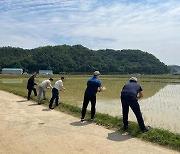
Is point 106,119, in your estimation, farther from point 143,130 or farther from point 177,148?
point 177,148

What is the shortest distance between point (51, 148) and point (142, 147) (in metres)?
2.20

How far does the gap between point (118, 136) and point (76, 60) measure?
365 ft

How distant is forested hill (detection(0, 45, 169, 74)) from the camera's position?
362 feet

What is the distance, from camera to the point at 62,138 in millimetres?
7531

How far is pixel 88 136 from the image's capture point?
7.74m

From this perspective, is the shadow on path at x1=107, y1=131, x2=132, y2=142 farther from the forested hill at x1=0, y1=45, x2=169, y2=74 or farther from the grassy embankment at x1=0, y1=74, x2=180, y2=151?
the forested hill at x1=0, y1=45, x2=169, y2=74

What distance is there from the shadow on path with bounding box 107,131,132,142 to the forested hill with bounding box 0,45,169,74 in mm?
100567

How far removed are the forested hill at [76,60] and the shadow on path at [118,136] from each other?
330 ft

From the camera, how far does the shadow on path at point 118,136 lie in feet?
24.6

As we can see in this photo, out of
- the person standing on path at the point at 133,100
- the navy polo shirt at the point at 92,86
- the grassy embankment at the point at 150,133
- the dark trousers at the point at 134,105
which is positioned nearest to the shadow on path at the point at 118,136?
the grassy embankment at the point at 150,133

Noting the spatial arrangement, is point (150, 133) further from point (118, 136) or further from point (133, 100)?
point (133, 100)

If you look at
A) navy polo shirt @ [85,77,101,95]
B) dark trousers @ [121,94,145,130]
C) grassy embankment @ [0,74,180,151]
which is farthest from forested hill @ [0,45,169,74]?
dark trousers @ [121,94,145,130]

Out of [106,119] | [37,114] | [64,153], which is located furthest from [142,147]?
[37,114]

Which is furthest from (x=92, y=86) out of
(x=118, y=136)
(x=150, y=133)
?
(x=150, y=133)
